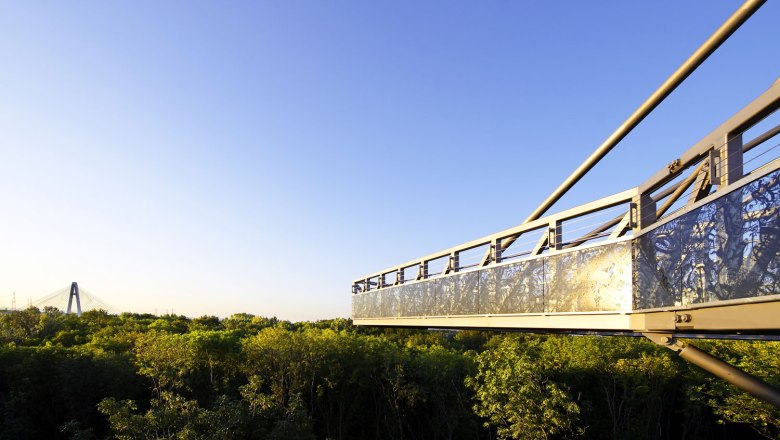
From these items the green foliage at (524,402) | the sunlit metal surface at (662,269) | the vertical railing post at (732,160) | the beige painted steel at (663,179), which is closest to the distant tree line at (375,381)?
the green foliage at (524,402)

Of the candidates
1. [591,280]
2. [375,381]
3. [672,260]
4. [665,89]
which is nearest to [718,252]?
[672,260]

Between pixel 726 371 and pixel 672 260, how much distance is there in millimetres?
1213

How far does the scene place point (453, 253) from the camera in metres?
11.6

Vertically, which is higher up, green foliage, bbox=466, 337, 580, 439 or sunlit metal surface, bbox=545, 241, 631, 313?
sunlit metal surface, bbox=545, 241, 631, 313

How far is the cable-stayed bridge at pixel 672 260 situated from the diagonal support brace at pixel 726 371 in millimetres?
12

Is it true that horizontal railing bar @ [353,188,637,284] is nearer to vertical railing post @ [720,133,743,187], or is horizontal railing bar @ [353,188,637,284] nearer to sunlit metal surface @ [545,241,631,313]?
sunlit metal surface @ [545,241,631,313]

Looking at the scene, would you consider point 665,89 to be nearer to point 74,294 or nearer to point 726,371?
point 726,371

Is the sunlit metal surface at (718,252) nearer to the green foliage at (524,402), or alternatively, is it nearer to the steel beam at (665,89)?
the steel beam at (665,89)

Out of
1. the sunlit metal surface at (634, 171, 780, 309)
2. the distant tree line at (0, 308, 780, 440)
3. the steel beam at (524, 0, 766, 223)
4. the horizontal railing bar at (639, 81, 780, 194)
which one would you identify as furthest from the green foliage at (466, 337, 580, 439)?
the horizontal railing bar at (639, 81, 780, 194)

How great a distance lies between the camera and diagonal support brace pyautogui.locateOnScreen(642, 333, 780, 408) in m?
4.82

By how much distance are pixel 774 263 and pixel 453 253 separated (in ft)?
25.5

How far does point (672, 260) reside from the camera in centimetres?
552

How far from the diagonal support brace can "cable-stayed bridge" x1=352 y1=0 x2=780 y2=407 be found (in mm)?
12

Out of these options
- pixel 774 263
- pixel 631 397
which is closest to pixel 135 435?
pixel 774 263
